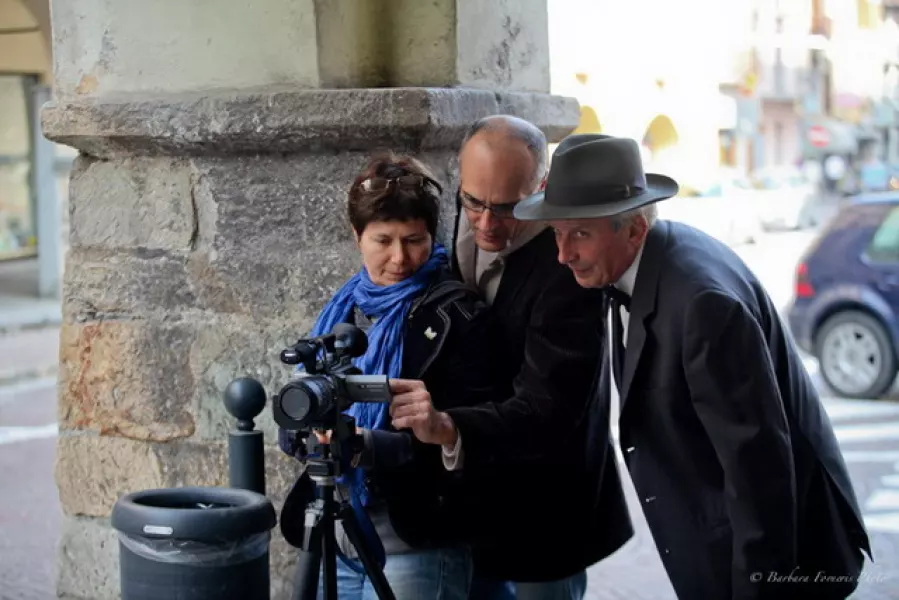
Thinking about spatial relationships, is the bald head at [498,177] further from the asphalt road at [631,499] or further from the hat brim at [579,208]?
the asphalt road at [631,499]

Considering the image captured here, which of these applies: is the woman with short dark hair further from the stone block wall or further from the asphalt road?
the asphalt road

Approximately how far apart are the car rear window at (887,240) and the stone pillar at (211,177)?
623 centimetres

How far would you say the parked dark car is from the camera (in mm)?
9133

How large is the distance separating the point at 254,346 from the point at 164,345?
257 mm

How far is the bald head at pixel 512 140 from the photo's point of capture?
2539mm

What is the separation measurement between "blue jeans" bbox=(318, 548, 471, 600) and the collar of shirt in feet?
1.99

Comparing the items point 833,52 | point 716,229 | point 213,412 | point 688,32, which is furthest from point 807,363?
point 833,52

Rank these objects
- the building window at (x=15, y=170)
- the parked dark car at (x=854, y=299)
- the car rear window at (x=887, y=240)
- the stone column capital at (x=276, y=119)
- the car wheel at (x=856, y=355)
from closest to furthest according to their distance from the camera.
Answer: the stone column capital at (x=276, y=119)
the car rear window at (x=887, y=240)
the parked dark car at (x=854, y=299)
the car wheel at (x=856, y=355)
the building window at (x=15, y=170)

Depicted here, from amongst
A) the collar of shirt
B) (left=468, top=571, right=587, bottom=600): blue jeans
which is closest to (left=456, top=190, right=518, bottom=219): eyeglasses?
the collar of shirt

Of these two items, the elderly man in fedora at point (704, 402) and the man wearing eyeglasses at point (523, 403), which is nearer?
the elderly man in fedora at point (704, 402)

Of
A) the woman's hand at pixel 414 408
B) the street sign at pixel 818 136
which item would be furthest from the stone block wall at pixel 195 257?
the street sign at pixel 818 136

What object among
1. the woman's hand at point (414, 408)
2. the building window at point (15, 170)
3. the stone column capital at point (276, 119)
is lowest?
the woman's hand at point (414, 408)

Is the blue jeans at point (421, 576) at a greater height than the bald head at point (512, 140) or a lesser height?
lesser

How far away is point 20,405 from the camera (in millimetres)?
10148
